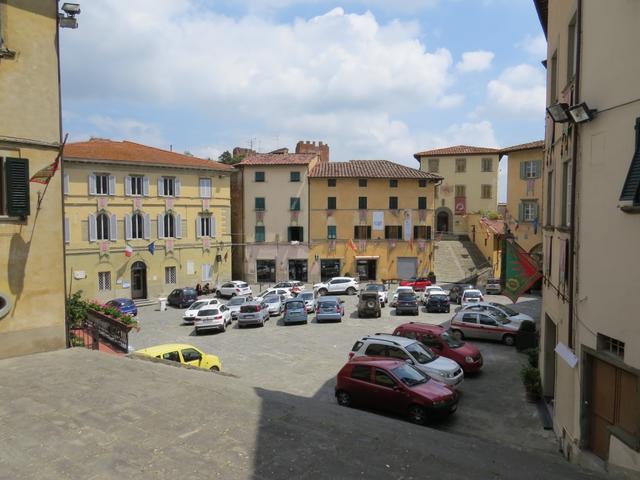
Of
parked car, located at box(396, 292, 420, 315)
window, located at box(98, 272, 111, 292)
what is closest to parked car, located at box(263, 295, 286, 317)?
parked car, located at box(396, 292, 420, 315)

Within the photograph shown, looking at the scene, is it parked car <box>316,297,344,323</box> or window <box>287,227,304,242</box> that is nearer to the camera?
parked car <box>316,297,344,323</box>

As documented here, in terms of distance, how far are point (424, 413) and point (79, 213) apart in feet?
105

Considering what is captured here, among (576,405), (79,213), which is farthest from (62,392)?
(79,213)

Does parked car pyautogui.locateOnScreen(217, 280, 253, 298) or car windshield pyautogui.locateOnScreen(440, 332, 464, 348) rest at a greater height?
car windshield pyautogui.locateOnScreen(440, 332, 464, 348)

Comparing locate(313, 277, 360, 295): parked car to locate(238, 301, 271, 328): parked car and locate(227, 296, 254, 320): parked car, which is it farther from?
locate(238, 301, 271, 328): parked car

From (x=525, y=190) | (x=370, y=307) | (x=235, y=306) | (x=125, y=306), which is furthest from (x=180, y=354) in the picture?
(x=525, y=190)

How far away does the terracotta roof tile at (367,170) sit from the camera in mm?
46469

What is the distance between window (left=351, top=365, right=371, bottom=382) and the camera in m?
13.2

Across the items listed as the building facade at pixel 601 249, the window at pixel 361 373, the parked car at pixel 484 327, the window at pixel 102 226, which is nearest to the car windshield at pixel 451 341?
the parked car at pixel 484 327

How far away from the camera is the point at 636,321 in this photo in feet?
24.2

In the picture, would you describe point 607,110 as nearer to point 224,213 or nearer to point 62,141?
point 62,141

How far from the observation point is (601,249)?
27.9ft

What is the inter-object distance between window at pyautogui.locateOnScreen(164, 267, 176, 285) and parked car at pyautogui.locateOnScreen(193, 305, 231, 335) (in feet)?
47.9

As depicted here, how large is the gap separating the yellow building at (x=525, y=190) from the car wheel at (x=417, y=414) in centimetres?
3169
